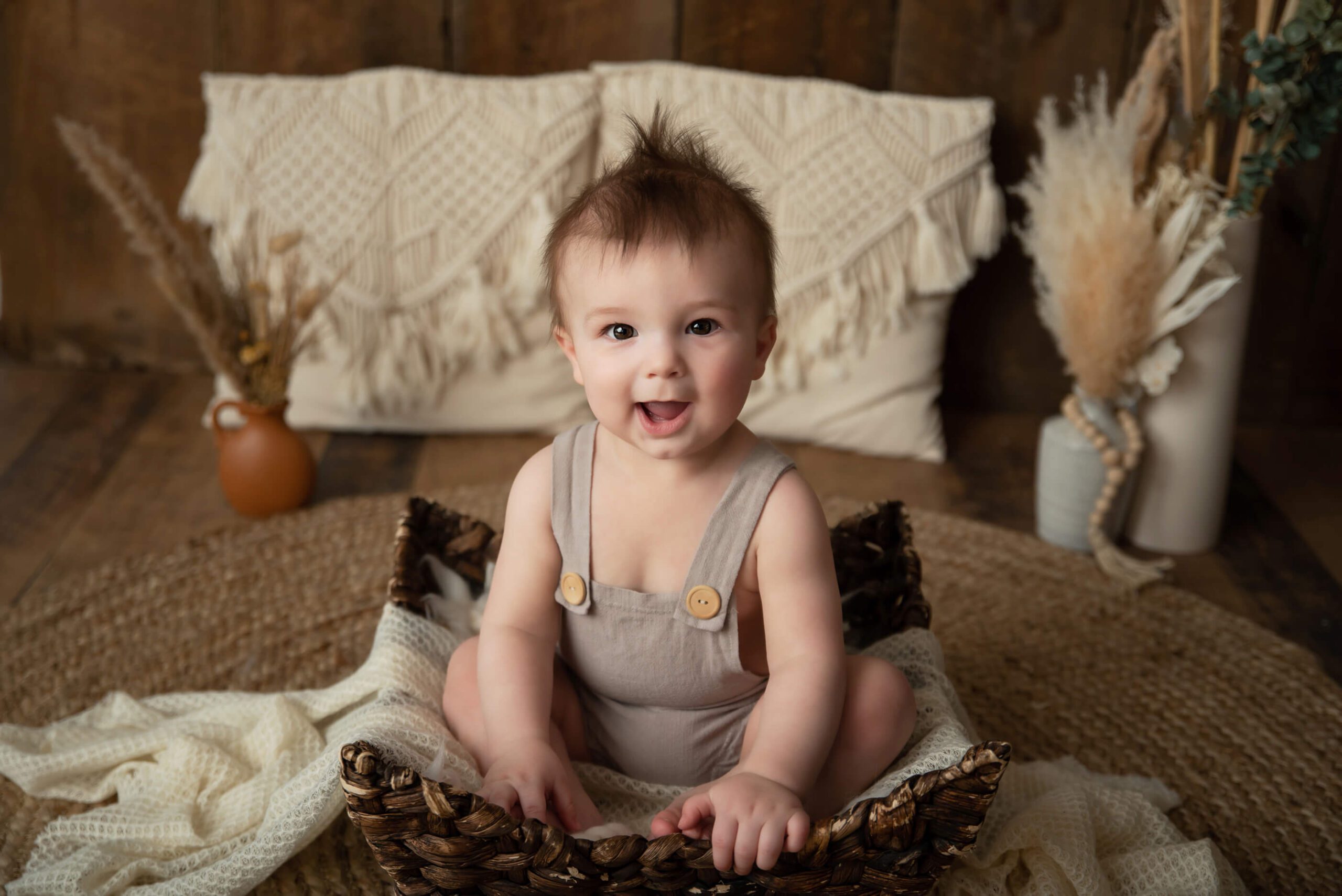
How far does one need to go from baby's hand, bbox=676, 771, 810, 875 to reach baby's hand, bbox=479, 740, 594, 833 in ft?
0.34

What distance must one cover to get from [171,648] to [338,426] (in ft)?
1.98

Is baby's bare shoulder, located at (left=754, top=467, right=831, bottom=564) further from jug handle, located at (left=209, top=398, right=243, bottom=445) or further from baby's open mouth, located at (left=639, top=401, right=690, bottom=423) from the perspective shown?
jug handle, located at (left=209, top=398, right=243, bottom=445)

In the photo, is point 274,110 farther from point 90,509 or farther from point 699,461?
point 699,461

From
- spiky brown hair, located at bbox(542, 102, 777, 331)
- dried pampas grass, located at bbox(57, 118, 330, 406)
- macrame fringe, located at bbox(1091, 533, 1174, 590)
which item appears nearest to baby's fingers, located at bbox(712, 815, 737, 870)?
spiky brown hair, located at bbox(542, 102, 777, 331)

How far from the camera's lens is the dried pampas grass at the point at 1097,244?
139 cm

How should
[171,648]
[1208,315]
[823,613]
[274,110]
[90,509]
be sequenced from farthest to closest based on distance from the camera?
[274,110] → [90,509] → [1208,315] → [171,648] → [823,613]

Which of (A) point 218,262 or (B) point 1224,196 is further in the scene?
(A) point 218,262

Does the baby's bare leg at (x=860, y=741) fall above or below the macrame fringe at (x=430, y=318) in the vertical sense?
below

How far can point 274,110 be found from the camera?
5.62ft

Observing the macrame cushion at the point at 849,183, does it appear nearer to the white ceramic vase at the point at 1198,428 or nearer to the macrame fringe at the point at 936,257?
the macrame fringe at the point at 936,257

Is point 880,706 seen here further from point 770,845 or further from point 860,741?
point 770,845

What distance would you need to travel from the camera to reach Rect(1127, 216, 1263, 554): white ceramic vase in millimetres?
1461

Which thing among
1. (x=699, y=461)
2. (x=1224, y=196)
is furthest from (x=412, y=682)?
(x=1224, y=196)

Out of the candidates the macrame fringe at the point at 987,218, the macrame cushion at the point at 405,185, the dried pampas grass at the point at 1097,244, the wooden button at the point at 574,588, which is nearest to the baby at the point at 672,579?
the wooden button at the point at 574,588
